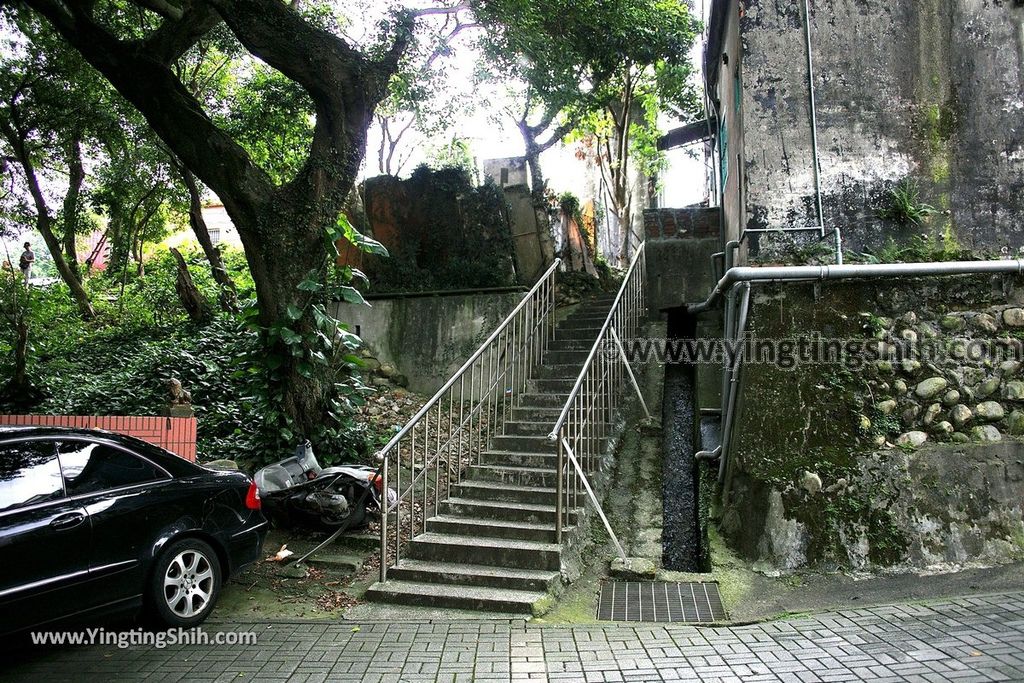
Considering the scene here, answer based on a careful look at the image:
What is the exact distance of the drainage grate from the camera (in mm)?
4871

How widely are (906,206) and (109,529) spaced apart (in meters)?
6.53

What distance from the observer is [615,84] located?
49.0 ft

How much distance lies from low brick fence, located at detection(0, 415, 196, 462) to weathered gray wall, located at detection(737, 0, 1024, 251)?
5.87 m

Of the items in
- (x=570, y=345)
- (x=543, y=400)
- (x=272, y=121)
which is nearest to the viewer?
(x=543, y=400)

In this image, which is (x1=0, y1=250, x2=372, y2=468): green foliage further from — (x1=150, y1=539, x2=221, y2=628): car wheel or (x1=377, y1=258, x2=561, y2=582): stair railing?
(x1=150, y1=539, x2=221, y2=628): car wheel

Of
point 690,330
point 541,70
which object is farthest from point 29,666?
point 541,70

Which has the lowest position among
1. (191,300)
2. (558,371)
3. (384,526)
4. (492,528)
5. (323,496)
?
(492,528)

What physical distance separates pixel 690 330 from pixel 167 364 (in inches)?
305

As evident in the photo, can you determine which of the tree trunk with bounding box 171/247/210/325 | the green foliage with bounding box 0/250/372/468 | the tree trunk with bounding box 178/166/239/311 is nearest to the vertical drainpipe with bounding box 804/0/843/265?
the green foliage with bounding box 0/250/372/468

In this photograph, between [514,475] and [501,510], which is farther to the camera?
[514,475]

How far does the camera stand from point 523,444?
6.89 m

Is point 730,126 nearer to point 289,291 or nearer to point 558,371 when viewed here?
point 558,371

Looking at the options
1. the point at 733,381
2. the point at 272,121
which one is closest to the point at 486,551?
the point at 733,381

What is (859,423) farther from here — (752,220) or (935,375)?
(752,220)
